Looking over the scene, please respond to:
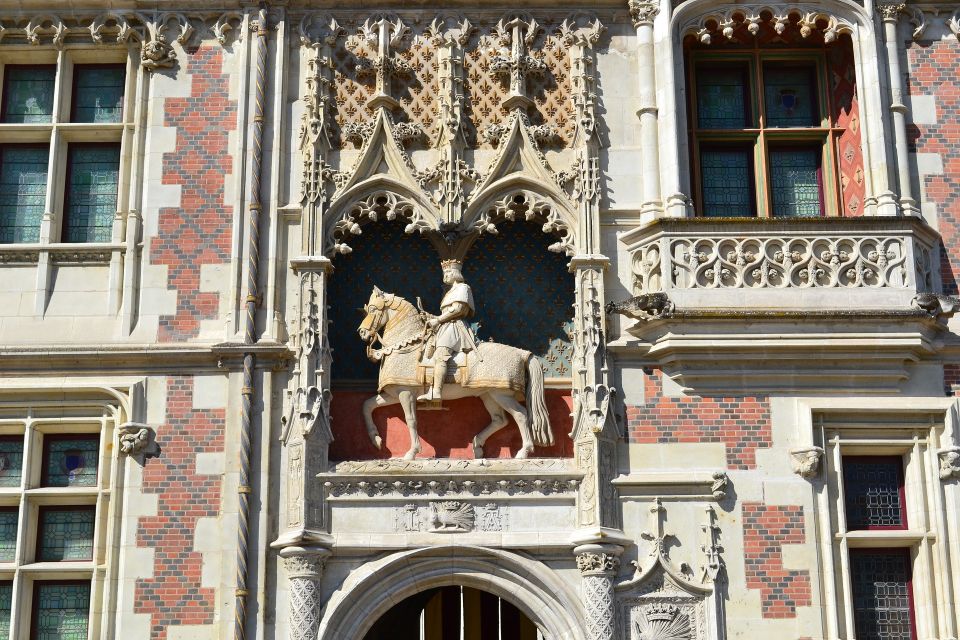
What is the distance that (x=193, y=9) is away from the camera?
16828mm

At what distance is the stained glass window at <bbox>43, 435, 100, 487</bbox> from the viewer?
15.3 meters

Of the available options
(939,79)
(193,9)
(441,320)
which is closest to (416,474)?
(441,320)

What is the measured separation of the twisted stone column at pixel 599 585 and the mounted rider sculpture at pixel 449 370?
135 centimetres

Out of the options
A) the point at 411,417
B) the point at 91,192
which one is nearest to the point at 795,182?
the point at 411,417

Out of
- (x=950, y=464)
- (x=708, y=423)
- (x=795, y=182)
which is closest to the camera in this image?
(x=950, y=464)

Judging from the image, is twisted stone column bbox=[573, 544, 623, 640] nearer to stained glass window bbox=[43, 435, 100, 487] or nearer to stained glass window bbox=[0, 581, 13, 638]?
stained glass window bbox=[43, 435, 100, 487]

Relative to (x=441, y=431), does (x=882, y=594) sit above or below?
below

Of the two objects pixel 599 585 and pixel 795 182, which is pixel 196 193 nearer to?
pixel 599 585

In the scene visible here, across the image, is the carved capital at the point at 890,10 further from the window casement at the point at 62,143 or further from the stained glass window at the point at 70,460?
the stained glass window at the point at 70,460

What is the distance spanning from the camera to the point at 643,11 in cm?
1655

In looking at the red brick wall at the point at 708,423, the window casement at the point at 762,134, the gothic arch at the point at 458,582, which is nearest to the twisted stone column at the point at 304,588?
the gothic arch at the point at 458,582

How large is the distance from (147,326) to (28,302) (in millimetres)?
1358

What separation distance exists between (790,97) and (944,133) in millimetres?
1755

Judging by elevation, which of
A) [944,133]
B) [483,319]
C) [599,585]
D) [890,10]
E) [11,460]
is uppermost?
[890,10]
